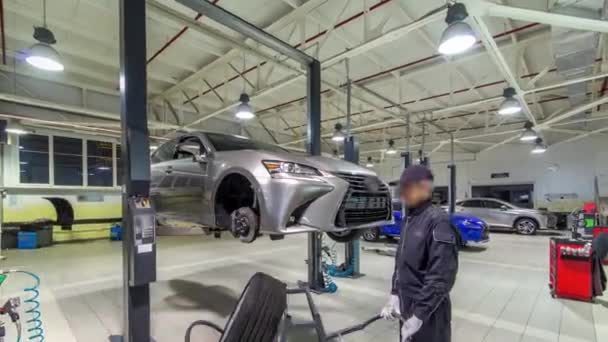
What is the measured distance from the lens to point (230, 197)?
9.57 ft

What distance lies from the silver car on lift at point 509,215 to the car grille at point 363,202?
27.9 ft

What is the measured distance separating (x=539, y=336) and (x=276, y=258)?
4.66 metres

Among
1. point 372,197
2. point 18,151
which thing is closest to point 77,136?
point 18,151

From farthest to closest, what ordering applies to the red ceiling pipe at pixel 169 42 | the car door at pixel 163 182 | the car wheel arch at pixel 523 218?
the car wheel arch at pixel 523 218, the red ceiling pipe at pixel 169 42, the car door at pixel 163 182

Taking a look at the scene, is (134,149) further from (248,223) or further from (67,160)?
(67,160)

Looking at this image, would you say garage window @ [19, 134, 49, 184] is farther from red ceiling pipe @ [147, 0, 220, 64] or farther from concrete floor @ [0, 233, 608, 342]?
red ceiling pipe @ [147, 0, 220, 64]

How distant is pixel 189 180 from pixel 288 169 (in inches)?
54.0

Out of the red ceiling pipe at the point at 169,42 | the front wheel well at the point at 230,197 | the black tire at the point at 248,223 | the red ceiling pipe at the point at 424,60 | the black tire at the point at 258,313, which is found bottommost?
the black tire at the point at 258,313

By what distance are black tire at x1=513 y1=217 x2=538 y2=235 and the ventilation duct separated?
18.9 feet

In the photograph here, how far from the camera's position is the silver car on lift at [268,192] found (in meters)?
2.18

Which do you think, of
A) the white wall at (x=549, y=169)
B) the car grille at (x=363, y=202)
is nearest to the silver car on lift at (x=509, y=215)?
the white wall at (x=549, y=169)

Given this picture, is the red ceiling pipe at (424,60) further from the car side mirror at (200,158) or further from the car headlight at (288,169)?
the car side mirror at (200,158)

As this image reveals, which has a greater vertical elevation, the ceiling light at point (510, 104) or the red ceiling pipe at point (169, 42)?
the red ceiling pipe at point (169, 42)

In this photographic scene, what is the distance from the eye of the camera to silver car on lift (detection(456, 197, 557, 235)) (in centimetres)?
923
